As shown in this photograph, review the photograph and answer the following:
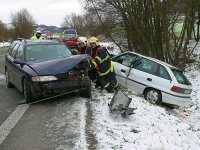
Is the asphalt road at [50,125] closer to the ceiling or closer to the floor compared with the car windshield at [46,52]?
closer to the floor

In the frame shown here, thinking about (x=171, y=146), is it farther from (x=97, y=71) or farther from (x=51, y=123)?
(x=97, y=71)

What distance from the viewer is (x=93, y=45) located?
1197 centimetres

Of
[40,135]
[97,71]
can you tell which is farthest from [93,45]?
[40,135]

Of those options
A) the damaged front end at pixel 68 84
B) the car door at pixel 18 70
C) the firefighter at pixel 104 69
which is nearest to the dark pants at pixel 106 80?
the firefighter at pixel 104 69

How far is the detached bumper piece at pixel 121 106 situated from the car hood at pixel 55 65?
1.60 m

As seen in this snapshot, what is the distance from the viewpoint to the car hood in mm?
9422

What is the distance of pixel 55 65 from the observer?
9.70 metres

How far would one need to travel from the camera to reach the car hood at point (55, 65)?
30.9 ft

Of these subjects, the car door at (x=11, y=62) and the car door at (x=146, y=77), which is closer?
the car door at (x=11, y=62)

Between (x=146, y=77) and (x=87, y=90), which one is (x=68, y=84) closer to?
(x=87, y=90)

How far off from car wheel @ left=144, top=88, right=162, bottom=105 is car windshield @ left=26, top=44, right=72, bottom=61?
3.61m

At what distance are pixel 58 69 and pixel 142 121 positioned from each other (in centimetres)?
255

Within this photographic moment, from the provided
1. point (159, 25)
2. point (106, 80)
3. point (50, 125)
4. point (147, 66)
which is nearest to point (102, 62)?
point (106, 80)

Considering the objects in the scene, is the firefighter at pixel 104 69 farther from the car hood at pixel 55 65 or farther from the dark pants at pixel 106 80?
the car hood at pixel 55 65
